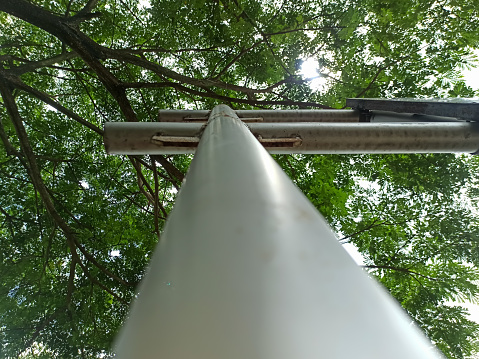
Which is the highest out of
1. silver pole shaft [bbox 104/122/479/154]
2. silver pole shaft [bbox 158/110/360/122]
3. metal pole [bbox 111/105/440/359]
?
silver pole shaft [bbox 158/110/360/122]

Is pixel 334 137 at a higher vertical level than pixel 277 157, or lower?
lower

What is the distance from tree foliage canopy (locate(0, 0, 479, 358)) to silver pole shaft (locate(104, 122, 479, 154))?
1869 millimetres

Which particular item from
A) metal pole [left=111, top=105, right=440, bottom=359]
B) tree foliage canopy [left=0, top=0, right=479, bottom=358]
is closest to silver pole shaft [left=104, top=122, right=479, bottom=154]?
metal pole [left=111, top=105, right=440, bottom=359]

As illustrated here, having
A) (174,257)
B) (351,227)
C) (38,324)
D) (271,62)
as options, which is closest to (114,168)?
(38,324)

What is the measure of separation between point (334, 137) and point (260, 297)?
204cm

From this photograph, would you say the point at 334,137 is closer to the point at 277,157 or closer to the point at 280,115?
the point at 280,115

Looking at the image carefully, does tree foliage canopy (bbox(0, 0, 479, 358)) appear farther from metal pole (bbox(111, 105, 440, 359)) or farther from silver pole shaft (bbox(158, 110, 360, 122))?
metal pole (bbox(111, 105, 440, 359))

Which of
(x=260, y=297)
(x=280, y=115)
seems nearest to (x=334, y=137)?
(x=280, y=115)

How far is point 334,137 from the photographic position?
2299mm

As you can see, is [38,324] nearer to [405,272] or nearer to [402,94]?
[405,272]

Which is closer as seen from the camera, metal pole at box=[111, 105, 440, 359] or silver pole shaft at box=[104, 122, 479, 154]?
metal pole at box=[111, 105, 440, 359]

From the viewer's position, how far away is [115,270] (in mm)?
5684

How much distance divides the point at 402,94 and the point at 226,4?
3106 millimetres

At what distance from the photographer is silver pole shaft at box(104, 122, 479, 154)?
2.21 metres
